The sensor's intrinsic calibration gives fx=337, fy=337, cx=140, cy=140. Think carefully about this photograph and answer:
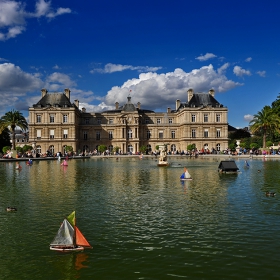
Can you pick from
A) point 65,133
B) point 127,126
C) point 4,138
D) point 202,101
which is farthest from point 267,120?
point 4,138

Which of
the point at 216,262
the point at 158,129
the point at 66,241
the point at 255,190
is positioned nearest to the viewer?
the point at 216,262

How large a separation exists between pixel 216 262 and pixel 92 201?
880cm

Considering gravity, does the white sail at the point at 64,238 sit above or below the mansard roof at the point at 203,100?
below

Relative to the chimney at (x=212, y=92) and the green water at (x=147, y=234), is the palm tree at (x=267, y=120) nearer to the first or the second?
the chimney at (x=212, y=92)

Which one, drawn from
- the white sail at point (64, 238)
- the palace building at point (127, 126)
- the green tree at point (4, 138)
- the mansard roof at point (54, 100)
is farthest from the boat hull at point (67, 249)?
the mansard roof at point (54, 100)

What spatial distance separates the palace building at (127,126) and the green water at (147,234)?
66.6 meters

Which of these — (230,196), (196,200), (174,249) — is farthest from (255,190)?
(174,249)

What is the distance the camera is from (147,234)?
35.2ft

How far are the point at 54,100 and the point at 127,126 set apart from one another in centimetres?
1981

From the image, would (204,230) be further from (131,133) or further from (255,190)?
(131,133)

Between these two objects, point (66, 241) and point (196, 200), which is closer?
point (66, 241)

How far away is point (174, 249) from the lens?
9.35m

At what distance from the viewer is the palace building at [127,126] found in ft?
276

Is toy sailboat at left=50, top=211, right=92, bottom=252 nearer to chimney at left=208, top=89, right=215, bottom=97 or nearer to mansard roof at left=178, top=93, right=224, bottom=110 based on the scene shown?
mansard roof at left=178, top=93, right=224, bottom=110
